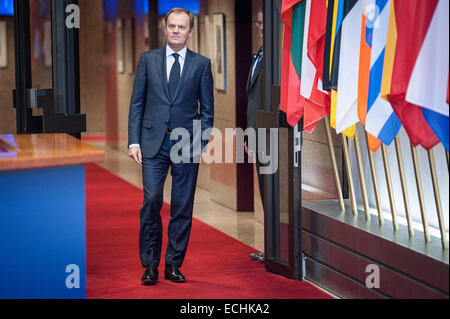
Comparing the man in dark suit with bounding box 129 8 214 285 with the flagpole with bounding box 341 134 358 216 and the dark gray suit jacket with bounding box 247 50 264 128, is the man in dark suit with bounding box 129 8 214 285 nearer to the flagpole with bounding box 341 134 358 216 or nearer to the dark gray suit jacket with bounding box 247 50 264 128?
the dark gray suit jacket with bounding box 247 50 264 128

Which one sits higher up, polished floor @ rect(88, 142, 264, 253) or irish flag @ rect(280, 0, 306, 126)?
irish flag @ rect(280, 0, 306, 126)

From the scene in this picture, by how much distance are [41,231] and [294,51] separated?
71.2 inches

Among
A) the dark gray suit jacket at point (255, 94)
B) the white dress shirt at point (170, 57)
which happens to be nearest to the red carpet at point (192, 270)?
the dark gray suit jacket at point (255, 94)

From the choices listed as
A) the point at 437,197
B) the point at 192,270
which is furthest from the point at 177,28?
the point at 437,197

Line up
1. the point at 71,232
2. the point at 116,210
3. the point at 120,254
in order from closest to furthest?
the point at 71,232
the point at 120,254
the point at 116,210

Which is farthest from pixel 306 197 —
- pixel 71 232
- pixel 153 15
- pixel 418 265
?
pixel 153 15

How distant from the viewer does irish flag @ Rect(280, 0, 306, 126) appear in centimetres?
468

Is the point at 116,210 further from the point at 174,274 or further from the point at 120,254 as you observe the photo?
the point at 174,274

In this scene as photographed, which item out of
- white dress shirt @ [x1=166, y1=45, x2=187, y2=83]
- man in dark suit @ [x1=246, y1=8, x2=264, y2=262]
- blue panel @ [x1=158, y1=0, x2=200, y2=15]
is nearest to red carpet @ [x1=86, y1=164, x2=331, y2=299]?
man in dark suit @ [x1=246, y1=8, x2=264, y2=262]

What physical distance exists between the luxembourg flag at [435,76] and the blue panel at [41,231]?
1.55m

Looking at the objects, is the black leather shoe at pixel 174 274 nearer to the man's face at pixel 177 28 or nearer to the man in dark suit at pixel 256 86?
the man in dark suit at pixel 256 86

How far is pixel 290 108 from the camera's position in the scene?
4727mm

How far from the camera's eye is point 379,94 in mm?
4000

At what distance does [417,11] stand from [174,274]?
2148mm
